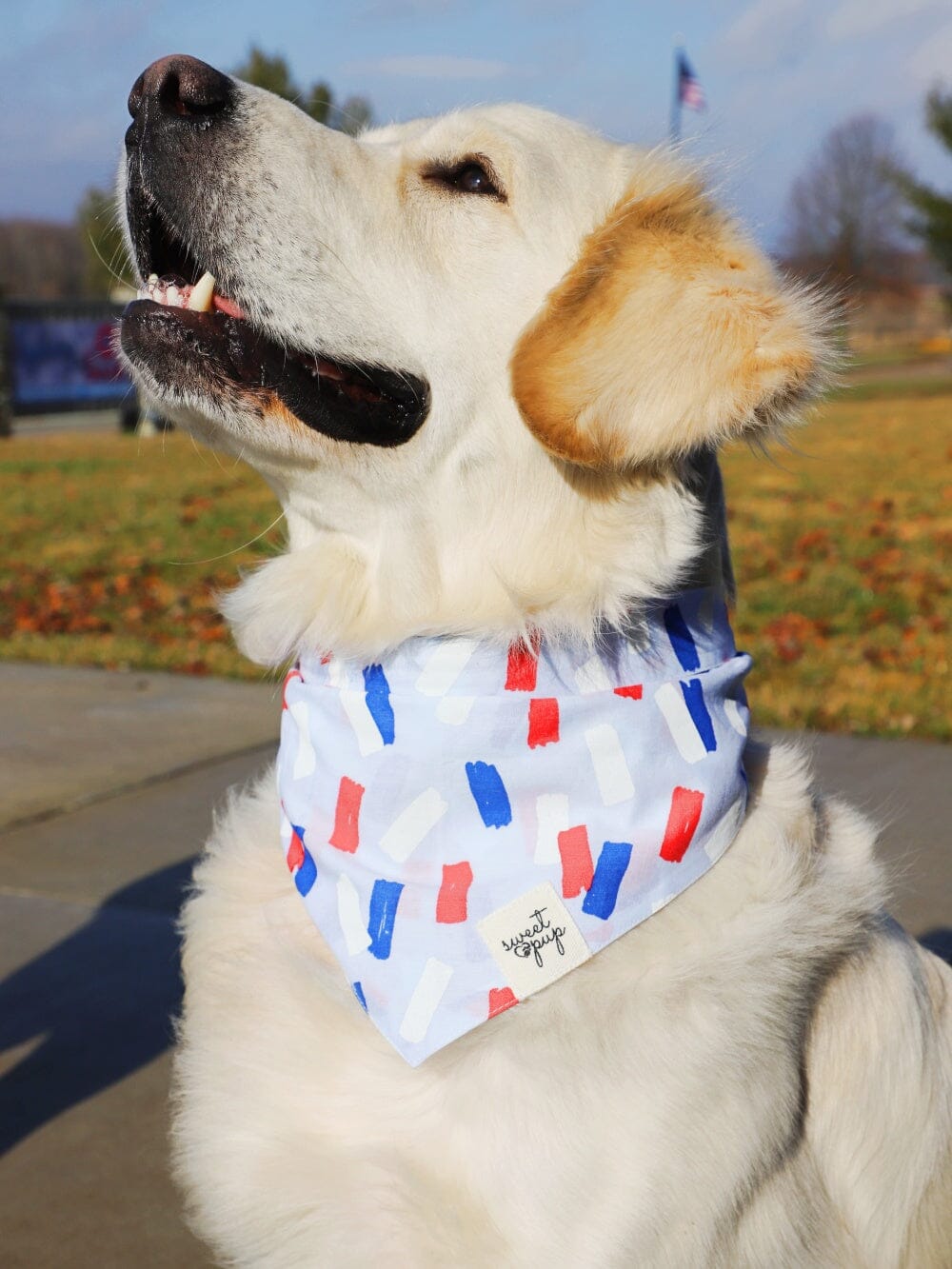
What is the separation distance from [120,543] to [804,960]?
894cm

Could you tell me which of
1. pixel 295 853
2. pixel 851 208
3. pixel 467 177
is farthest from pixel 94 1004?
pixel 851 208

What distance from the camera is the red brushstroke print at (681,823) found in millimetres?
2414

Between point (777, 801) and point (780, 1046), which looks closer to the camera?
point (780, 1046)

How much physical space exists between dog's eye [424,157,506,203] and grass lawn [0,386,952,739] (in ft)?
2.60

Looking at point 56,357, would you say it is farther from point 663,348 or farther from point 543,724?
point 663,348

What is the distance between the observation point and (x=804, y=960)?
7.65 ft

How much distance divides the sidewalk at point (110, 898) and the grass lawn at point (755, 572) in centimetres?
43

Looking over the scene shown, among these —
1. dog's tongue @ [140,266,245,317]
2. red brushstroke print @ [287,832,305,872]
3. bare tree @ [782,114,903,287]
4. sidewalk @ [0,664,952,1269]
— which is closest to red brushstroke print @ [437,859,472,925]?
red brushstroke print @ [287,832,305,872]

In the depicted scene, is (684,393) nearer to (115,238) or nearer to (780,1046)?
(780,1046)

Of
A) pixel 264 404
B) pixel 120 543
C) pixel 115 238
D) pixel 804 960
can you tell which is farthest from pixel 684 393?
pixel 120 543

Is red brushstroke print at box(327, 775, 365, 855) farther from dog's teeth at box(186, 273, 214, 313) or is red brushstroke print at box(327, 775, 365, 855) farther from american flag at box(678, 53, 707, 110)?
american flag at box(678, 53, 707, 110)

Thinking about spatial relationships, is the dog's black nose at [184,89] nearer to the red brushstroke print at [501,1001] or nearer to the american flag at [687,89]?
the red brushstroke print at [501,1001]

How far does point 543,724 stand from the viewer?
2510mm

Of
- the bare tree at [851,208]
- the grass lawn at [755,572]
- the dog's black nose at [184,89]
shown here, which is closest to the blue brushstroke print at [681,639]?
the grass lawn at [755,572]
